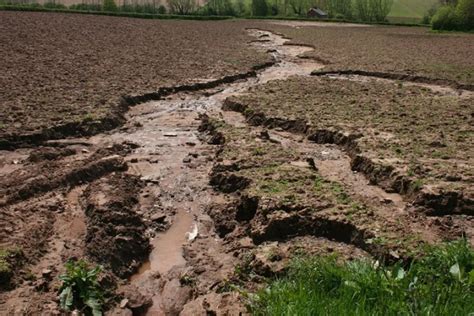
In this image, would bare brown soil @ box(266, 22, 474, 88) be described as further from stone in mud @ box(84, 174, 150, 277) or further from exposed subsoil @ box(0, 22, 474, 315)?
stone in mud @ box(84, 174, 150, 277)

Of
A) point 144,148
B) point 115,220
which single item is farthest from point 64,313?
point 144,148

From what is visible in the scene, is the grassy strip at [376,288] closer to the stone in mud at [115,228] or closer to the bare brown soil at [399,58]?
the stone in mud at [115,228]

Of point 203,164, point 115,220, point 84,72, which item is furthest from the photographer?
point 84,72

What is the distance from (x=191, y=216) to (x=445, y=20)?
51.0 metres

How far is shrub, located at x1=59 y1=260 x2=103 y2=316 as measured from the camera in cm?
544

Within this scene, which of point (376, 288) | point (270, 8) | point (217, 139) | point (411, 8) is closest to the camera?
point (376, 288)

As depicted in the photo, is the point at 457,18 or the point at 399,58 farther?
the point at 457,18

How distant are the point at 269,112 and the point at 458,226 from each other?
691 centimetres

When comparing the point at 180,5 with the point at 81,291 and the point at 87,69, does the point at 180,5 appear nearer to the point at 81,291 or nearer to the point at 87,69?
the point at 87,69

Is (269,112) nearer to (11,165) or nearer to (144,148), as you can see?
(144,148)

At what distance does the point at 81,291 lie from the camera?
5.58m

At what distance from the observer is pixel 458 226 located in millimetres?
6801

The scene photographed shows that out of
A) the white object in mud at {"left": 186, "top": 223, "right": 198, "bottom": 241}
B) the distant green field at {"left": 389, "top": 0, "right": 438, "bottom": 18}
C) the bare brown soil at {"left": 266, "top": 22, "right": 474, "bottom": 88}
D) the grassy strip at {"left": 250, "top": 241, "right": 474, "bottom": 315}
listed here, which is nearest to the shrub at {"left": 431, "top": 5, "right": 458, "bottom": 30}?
the bare brown soil at {"left": 266, "top": 22, "right": 474, "bottom": 88}

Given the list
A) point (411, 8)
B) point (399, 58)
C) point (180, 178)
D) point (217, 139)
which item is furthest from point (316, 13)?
point (180, 178)
